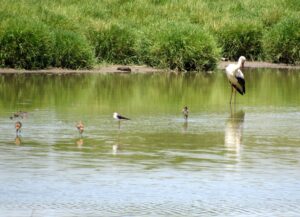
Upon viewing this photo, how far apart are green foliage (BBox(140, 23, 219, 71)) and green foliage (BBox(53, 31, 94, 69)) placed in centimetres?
215

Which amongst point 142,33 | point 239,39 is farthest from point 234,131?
point 239,39

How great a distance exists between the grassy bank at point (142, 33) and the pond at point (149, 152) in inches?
164

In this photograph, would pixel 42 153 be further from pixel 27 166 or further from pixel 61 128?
pixel 61 128

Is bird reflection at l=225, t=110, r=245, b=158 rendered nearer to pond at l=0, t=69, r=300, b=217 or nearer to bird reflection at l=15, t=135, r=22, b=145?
pond at l=0, t=69, r=300, b=217

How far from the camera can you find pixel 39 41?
102ft

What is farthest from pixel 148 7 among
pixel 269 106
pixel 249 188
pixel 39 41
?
pixel 249 188

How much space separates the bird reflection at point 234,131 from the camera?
16797mm

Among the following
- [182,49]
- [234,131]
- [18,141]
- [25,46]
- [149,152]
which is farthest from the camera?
[182,49]

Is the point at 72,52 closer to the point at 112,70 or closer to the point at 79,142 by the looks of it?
the point at 112,70

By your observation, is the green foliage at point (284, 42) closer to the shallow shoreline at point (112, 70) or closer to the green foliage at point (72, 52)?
the shallow shoreline at point (112, 70)

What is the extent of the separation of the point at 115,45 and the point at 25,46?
3691 millimetres

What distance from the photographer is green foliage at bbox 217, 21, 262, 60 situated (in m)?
36.5

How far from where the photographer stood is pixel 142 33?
34.8m

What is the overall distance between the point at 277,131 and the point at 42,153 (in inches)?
185
